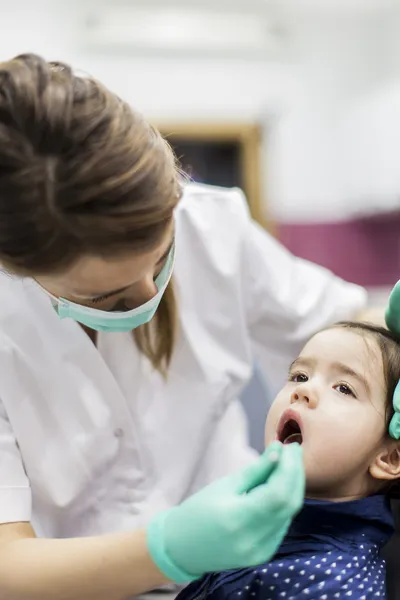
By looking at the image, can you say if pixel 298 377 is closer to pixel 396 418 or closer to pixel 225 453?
pixel 396 418

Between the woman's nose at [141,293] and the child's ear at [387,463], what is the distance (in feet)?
1.45

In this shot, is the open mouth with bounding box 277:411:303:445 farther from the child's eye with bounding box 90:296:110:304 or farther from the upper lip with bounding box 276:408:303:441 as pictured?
the child's eye with bounding box 90:296:110:304

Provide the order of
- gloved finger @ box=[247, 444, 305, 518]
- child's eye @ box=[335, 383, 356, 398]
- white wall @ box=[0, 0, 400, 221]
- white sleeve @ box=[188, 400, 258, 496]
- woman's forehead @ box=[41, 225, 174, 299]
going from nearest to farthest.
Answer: gloved finger @ box=[247, 444, 305, 518] → woman's forehead @ box=[41, 225, 174, 299] → child's eye @ box=[335, 383, 356, 398] → white sleeve @ box=[188, 400, 258, 496] → white wall @ box=[0, 0, 400, 221]

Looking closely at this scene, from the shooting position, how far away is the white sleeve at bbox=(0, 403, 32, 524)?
1044mm

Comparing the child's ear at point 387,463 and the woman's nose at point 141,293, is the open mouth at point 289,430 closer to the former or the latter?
the child's ear at point 387,463

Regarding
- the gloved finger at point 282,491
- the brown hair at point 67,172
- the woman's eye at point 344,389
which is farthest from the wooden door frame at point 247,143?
the gloved finger at point 282,491

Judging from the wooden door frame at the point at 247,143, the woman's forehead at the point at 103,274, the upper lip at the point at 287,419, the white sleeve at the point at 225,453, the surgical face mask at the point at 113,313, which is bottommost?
the wooden door frame at the point at 247,143

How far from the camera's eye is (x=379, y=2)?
13.5 ft

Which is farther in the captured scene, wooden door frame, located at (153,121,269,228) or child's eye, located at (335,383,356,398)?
wooden door frame, located at (153,121,269,228)

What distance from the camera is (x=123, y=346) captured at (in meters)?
1.27

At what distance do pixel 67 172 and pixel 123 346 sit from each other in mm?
490

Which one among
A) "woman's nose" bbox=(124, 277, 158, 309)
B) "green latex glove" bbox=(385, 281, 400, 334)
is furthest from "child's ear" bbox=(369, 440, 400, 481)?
"woman's nose" bbox=(124, 277, 158, 309)

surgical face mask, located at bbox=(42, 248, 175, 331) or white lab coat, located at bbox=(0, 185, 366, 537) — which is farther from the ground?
surgical face mask, located at bbox=(42, 248, 175, 331)

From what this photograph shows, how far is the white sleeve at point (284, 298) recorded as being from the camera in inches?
56.8
